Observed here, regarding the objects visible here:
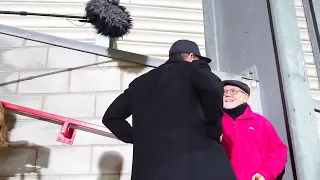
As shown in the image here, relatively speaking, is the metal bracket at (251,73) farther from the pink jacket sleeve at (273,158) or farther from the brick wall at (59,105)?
the pink jacket sleeve at (273,158)

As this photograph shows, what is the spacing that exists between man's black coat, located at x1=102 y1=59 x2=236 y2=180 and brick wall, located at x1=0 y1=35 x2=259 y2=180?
722 millimetres

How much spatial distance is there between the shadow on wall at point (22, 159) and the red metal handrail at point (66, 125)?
17 centimetres

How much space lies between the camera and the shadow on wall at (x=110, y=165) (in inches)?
82.4

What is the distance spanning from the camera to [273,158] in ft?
5.63

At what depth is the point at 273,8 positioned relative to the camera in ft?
7.16

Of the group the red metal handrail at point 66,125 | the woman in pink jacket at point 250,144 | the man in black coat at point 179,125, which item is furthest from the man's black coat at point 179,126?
the red metal handrail at point 66,125

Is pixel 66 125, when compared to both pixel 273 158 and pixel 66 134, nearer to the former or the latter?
pixel 66 134

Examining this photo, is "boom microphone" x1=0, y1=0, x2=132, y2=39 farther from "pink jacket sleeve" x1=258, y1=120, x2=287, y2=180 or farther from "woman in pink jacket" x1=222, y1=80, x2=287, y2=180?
"pink jacket sleeve" x1=258, y1=120, x2=287, y2=180

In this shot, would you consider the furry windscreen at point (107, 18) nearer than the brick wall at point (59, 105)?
No

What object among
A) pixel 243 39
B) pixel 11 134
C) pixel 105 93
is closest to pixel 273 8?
pixel 243 39

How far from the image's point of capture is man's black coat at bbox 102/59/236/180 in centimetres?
127

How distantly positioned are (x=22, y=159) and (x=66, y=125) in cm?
34

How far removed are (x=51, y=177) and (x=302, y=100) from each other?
1.36 meters

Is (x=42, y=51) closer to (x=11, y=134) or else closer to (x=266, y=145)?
(x=11, y=134)
